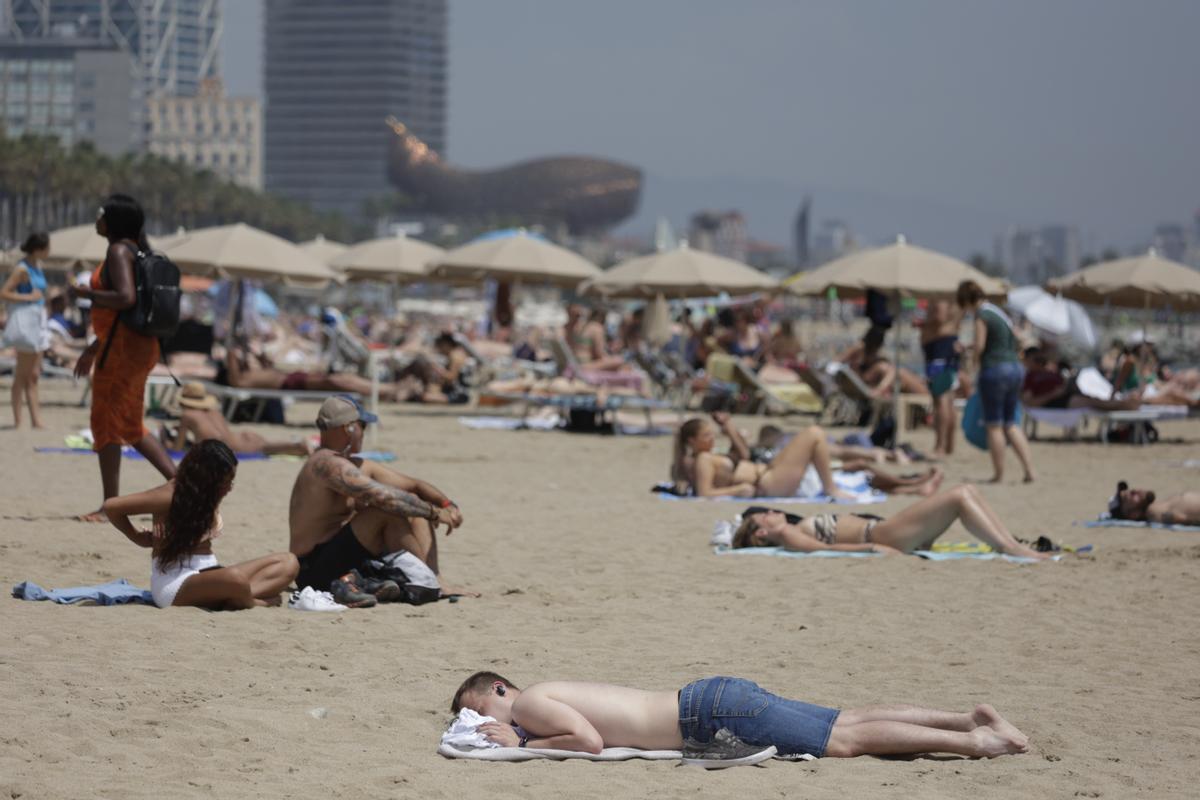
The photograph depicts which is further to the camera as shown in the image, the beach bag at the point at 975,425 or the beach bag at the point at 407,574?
the beach bag at the point at 975,425

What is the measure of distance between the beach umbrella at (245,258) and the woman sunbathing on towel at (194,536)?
8934mm

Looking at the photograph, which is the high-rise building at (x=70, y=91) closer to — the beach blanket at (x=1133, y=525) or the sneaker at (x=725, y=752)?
the beach blanket at (x=1133, y=525)

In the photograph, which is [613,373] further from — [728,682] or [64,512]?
[728,682]

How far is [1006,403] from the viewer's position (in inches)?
459

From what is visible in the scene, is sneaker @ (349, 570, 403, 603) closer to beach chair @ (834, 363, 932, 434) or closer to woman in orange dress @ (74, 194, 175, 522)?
woman in orange dress @ (74, 194, 175, 522)

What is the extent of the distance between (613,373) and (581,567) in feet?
34.9

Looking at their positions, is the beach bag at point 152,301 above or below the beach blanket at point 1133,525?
above

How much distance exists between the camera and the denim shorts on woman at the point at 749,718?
14.4 feet

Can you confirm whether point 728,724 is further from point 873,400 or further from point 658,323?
point 658,323

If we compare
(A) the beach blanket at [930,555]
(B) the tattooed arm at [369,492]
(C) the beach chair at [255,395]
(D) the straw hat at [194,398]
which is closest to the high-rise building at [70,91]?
(C) the beach chair at [255,395]

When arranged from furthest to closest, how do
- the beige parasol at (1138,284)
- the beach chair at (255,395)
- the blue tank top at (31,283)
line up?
the beige parasol at (1138,284) → the beach chair at (255,395) → the blue tank top at (31,283)

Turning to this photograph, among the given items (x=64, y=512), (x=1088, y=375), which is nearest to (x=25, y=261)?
(x=64, y=512)

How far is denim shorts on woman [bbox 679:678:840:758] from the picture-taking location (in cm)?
439

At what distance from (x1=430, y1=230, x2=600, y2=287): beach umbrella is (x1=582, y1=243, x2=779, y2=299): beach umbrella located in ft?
0.93
